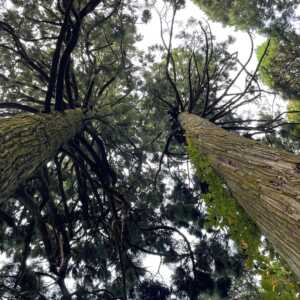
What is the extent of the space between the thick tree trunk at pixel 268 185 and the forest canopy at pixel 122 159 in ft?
0.18

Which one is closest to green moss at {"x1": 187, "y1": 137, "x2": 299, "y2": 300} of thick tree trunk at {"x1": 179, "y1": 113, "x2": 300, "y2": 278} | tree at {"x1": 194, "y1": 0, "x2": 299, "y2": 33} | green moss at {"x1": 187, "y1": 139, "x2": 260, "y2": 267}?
green moss at {"x1": 187, "y1": 139, "x2": 260, "y2": 267}

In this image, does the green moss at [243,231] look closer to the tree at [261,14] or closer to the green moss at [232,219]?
the green moss at [232,219]

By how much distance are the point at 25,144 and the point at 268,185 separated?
1966 millimetres

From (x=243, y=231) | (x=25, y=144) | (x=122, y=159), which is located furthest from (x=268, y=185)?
(x=122, y=159)

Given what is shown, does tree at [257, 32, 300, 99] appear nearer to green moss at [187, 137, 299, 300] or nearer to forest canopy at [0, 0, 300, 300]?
forest canopy at [0, 0, 300, 300]

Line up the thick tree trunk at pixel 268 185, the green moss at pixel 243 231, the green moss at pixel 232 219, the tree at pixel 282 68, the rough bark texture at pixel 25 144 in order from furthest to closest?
1. the tree at pixel 282 68
2. the green moss at pixel 232 219
3. the rough bark texture at pixel 25 144
4. the green moss at pixel 243 231
5. the thick tree trunk at pixel 268 185

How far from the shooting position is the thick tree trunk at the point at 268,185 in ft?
5.61

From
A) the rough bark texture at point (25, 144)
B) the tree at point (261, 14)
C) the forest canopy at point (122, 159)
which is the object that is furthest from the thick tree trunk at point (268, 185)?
the tree at point (261, 14)

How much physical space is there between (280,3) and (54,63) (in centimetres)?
620

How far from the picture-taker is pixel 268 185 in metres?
2.04

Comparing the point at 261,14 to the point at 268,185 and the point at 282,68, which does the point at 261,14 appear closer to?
the point at 282,68

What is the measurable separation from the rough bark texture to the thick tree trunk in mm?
1690

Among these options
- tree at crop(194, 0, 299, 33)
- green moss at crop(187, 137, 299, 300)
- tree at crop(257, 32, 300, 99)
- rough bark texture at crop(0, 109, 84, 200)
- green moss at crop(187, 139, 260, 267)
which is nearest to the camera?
green moss at crop(187, 137, 299, 300)

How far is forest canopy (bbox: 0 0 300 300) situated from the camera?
3.23 metres
